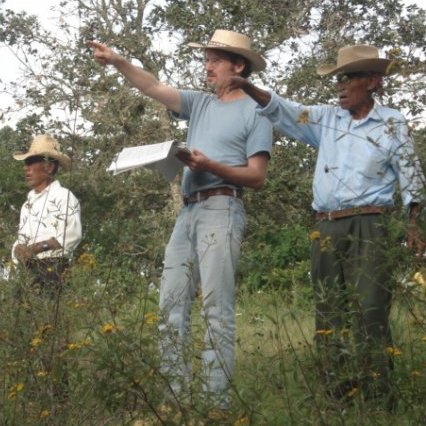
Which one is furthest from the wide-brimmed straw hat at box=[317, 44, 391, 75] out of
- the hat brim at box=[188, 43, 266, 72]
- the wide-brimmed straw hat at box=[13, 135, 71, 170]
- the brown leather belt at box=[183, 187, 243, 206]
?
the wide-brimmed straw hat at box=[13, 135, 71, 170]

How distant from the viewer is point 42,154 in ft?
22.2

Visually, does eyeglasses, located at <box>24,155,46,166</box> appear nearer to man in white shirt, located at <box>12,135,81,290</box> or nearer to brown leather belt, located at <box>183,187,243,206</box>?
man in white shirt, located at <box>12,135,81,290</box>

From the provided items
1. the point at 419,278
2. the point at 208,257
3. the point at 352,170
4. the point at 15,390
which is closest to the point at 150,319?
the point at 15,390

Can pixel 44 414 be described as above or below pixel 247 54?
below

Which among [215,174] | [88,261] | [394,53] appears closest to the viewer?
[394,53]

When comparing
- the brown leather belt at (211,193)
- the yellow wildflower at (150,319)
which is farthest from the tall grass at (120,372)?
the brown leather belt at (211,193)

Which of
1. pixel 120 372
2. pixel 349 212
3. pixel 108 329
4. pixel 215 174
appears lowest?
pixel 120 372

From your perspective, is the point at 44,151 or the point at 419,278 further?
the point at 44,151

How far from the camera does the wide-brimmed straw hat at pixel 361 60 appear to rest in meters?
5.64

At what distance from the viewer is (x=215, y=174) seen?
5.40 m

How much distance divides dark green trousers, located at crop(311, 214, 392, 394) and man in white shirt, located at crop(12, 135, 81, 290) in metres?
1.24

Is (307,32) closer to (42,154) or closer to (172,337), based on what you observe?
(42,154)

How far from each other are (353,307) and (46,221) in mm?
2406

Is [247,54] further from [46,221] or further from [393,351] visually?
[393,351]
